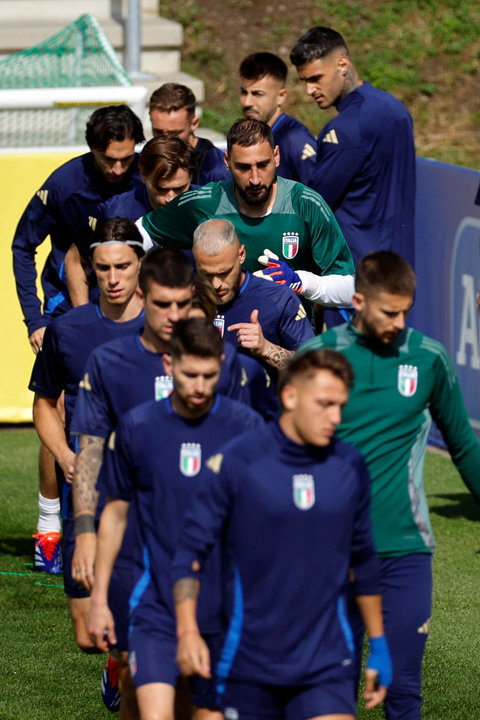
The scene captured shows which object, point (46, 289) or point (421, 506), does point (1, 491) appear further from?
point (421, 506)

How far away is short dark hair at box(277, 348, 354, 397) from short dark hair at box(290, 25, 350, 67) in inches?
171

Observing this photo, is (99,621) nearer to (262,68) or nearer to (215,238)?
(215,238)

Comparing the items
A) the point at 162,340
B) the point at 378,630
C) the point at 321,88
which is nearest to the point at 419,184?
the point at 321,88

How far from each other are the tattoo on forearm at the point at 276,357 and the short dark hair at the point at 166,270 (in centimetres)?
88

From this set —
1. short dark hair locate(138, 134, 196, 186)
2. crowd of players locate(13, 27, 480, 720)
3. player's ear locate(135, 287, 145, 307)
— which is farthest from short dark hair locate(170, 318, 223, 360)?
short dark hair locate(138, 134, 196, 186)

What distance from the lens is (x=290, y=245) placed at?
6820mm

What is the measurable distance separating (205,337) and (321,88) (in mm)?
4237

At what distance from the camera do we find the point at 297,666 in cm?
425

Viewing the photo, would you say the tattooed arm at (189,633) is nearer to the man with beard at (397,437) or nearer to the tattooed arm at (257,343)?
the man with beard at (397,437)

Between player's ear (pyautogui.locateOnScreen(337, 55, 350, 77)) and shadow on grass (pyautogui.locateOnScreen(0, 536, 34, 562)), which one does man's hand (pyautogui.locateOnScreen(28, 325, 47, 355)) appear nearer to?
shadow on grass (pyautogui.locateOnScreen(0, 536, 34, 562))

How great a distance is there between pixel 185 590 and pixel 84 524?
0.90 m

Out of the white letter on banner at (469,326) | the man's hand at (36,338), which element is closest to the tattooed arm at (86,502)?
the man's hand at (36,338)

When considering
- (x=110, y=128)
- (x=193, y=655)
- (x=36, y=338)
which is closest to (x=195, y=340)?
(x=193, y=655)

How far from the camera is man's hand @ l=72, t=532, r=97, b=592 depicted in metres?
4.97
